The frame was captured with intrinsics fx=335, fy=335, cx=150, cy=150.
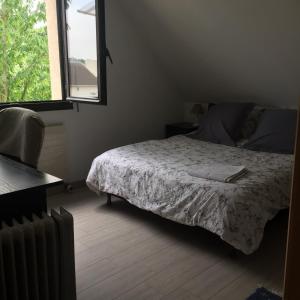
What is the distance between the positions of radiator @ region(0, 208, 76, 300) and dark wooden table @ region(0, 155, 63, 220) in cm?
5

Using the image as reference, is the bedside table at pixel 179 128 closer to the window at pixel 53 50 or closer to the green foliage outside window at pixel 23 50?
the window at pixel 53 50

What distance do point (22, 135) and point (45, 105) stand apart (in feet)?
5.01

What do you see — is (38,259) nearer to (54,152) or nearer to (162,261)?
(162,261)

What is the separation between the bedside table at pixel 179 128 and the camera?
13.7 ft

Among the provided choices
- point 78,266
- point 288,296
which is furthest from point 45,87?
point 288,296

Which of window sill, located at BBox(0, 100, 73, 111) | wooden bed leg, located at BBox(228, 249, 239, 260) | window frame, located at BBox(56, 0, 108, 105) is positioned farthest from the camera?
window sill, located at BBox(0, 100, 73, 111)

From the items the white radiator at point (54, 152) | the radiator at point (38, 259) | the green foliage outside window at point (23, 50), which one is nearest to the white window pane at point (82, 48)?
the white radiator at point (54, 152)

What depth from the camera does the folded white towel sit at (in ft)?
7.93

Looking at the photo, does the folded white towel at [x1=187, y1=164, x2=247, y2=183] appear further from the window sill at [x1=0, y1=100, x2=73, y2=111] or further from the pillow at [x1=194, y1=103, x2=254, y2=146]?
the window sill at [x1=0, y1=100, x2=73, y2=111]

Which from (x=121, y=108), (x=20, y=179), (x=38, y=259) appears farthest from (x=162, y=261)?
(x=121, y=108)

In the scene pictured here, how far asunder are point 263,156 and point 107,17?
2.18 meters

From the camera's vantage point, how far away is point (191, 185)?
2.41 metres

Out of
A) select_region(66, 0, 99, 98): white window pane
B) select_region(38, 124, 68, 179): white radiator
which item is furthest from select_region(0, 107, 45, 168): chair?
select_region(38, 124, 68, 179): white radiator

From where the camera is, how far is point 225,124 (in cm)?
367
